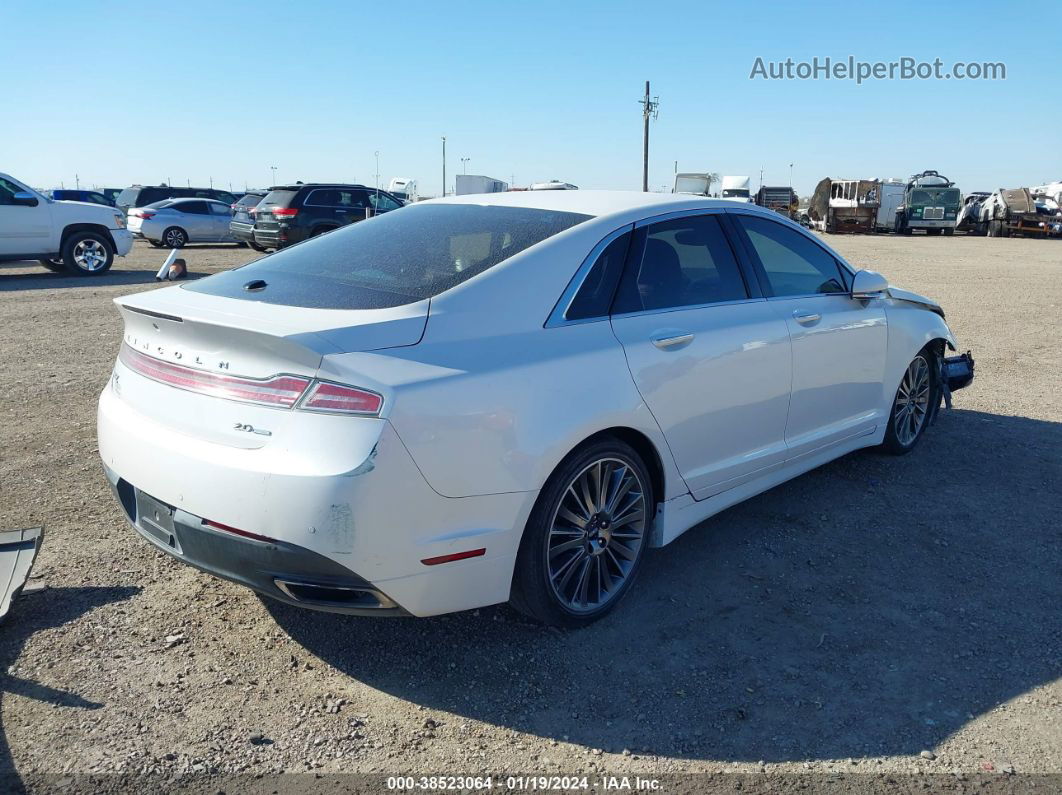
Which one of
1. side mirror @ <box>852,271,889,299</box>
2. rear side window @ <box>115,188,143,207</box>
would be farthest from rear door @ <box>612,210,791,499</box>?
rear side window @ <box>115,188,143,207</box>

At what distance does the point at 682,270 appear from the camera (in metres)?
3.85

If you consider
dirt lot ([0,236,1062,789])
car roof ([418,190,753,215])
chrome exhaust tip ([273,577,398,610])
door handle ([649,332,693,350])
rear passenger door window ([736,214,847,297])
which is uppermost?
car roof ([418,190,753,215])

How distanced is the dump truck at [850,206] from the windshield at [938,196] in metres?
1.82

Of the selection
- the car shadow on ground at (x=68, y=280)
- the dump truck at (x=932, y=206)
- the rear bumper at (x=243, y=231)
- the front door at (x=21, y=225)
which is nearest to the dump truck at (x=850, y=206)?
the dump truck at (x=932, y=206)

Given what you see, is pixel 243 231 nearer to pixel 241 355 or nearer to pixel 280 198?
pixel 280 198

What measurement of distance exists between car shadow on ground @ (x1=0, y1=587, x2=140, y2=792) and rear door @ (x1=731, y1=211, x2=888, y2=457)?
3.18m

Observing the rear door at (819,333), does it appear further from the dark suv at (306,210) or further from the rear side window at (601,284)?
the dark suv at (306,210)

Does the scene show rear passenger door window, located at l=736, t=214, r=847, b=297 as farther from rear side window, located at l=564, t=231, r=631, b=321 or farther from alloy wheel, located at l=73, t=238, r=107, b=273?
alloy wheel, located at l=73, t=238, r=107, b=273

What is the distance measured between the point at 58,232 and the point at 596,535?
1483 centimetres

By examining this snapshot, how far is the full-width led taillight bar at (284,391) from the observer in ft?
8.71

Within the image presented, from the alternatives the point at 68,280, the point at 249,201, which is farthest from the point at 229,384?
the point at 249,201

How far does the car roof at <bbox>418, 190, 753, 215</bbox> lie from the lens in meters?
3.78

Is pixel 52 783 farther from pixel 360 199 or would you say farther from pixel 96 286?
pixel 360 199

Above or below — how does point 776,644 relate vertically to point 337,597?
below
